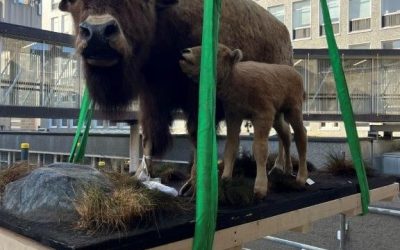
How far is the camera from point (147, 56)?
1.93 m

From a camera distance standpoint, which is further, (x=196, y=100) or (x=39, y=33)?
(x=39, y=33)

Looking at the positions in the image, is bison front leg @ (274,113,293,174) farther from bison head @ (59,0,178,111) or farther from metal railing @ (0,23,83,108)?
metal railing @ (0,23,83,108)

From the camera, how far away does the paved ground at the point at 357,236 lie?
4770 millimetres

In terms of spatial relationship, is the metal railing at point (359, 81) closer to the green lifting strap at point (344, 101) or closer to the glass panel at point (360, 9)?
the green lifting strap at point (344, 101)

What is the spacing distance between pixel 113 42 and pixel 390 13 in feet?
55.0

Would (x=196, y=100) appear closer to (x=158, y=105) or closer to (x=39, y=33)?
(x=158, y=105)

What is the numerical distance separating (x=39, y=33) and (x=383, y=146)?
5789 mm

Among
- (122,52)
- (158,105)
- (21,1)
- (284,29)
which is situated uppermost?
(21,1)

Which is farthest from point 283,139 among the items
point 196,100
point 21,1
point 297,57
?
point 21,1

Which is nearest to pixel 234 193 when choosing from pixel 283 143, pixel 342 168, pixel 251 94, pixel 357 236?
pixel 251 94

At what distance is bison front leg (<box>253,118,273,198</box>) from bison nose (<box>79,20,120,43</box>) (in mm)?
674

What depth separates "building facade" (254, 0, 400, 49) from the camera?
16.5 m

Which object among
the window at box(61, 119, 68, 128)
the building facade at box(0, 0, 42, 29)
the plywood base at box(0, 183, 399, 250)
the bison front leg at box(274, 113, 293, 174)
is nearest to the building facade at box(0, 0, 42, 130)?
the building facade at box(0, 0, 42, 29)

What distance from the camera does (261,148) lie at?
193cm
